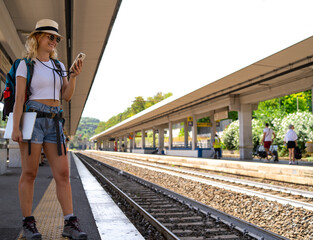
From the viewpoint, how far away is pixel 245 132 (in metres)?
21.4

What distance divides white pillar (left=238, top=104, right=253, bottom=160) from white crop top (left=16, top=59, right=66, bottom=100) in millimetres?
19157

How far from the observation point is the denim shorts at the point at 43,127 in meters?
2.89

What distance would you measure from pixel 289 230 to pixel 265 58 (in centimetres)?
826

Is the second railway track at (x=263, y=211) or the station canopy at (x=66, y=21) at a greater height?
the station canopy at (x=66, y=21)

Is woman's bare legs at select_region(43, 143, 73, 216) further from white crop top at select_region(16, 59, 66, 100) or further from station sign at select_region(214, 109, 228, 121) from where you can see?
station sign at select_region(214, 109, 228, 121)

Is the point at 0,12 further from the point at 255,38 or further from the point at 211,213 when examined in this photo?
the point at 255,38

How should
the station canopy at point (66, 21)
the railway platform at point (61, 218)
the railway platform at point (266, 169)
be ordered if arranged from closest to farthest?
the railway platform at point (61, 218)
the station canopy at point (66, 21)
the railway platform at point (266, 169)

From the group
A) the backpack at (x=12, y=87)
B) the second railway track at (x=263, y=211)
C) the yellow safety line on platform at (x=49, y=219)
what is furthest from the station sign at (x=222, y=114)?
the backpack at (x=12, y=87)

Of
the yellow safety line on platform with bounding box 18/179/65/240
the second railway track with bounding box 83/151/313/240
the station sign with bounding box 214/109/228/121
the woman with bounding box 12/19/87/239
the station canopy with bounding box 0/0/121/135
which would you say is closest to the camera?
the woman with bounding box 12/19/87/239

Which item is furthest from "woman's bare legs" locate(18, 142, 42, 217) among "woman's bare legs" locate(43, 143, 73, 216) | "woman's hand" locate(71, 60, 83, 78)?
"woman's hand" locate(71, 60, 83, 78)

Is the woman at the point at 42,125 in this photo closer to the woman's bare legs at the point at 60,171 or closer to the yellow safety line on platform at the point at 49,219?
the woman's bare legs at the point at 60,171

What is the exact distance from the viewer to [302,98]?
4744cm

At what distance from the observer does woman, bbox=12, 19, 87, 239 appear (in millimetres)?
2885

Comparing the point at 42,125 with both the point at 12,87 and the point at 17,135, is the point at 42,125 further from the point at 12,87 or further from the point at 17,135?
the point at 12,87
